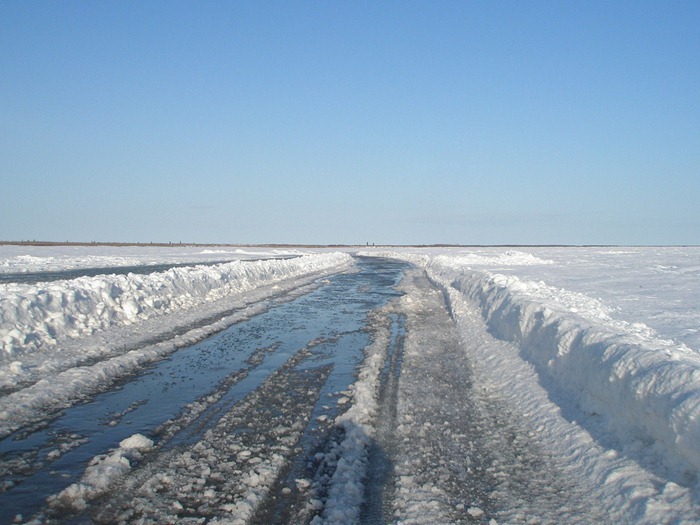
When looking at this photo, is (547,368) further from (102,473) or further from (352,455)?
(102,473)

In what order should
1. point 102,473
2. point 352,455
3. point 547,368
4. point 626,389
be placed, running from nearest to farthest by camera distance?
1. point 102,473
2. point 352,455
3. point 626,389
4. point 547,368

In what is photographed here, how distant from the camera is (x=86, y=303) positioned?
10961 millimetres

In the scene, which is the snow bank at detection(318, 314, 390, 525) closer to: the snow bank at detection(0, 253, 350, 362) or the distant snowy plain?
the distant snowy plain

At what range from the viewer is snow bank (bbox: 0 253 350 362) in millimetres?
8719

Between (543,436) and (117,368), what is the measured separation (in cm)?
578

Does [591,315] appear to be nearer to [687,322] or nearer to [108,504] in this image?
[687,322]

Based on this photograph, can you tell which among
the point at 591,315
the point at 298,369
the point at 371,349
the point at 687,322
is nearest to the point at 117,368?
the point at 298,369

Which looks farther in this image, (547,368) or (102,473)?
(547,368)

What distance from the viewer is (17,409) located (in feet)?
17.4

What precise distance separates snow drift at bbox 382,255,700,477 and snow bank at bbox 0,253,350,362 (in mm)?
8317

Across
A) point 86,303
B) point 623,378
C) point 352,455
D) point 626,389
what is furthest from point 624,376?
point 86,303

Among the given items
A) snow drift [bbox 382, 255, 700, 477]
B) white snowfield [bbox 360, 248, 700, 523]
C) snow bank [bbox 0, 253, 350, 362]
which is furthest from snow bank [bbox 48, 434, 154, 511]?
snow bank [bbox 0, 253, 350, 362]

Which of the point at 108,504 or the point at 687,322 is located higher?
the point at 687,322

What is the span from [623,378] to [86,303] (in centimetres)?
1058
